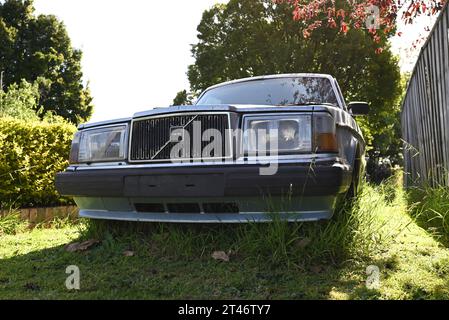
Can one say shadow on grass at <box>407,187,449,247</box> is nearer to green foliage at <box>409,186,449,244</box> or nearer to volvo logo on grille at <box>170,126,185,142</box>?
green foliage at <box>409,186,449,244</box>

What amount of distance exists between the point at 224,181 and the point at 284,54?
13.9 metres

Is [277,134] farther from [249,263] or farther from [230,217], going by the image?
[249,263]

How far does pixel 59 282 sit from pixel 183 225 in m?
0.92

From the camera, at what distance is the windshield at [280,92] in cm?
368

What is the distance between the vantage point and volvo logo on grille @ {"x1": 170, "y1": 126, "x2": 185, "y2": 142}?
9.20ft

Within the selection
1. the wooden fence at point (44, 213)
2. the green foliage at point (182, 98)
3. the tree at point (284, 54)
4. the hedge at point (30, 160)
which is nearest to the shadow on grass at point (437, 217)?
the wooden fence at point (44, 213)

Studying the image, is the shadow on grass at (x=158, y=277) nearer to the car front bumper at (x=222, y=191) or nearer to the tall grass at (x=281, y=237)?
the tall grass at (x=281, y=237)

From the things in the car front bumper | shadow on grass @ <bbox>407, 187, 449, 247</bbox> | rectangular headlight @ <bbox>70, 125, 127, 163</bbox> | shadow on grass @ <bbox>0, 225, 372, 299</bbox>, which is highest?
rectangular headlight @ <bbox>70, 125, 127, 163</bbox>

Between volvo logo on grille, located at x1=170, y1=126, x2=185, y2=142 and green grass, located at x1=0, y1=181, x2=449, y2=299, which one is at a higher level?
volvo logo on grille, located at x1=170, y1=126, x2=185, y2=142

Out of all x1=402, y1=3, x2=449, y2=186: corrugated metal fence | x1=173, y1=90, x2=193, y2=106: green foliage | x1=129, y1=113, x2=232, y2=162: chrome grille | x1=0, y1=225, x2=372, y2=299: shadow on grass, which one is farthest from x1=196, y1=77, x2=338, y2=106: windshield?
x1=173, y1=90, x2=193, y2=106: green foliage

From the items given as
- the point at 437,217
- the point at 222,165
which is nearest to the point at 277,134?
the point at 222,165

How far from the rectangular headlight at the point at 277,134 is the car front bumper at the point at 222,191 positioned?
4.9 inches

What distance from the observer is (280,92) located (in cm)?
377

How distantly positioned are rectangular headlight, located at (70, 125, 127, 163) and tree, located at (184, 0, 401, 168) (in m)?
13.3
